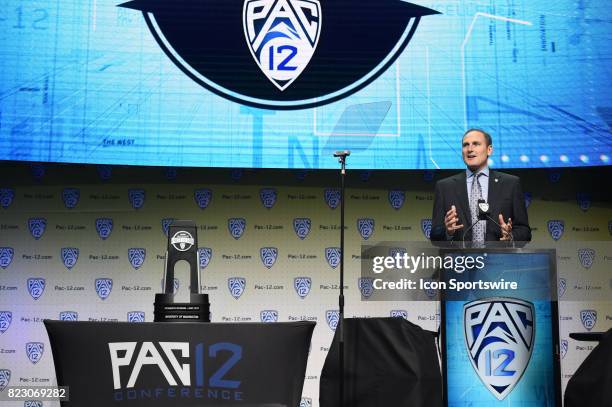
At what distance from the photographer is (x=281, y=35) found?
13.7ft

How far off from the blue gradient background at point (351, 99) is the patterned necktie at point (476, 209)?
0.98 metres

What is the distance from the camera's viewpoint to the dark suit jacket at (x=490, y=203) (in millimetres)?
3023

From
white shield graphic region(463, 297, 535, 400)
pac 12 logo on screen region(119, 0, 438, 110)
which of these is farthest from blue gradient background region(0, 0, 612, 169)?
white shield graphic region(463, 297, 535, 400)

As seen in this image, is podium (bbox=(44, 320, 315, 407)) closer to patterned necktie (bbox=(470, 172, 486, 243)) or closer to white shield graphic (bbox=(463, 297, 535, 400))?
white shield graphic (bbox=(463, 297, 535, 400))

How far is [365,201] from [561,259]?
1.50m

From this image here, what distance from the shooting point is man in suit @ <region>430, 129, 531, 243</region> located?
9.87 ft

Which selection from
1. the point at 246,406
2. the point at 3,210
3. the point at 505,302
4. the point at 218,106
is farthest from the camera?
the point at 3,210

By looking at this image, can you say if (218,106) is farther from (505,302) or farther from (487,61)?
(505,302)

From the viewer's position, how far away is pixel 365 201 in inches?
189

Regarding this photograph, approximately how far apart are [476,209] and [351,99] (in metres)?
1.42

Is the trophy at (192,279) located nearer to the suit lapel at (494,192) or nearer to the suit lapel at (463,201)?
the suit lapel at (463,201)

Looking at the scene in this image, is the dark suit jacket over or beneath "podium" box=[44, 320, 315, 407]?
over

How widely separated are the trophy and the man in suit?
112 cm

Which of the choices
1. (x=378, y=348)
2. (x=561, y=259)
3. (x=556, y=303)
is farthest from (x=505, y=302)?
(x=561, y=259)
